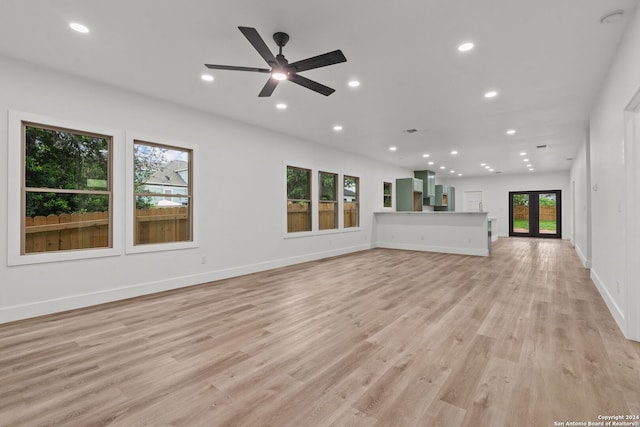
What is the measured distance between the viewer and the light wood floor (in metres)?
1.70

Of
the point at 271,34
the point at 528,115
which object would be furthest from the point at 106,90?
the point at 528,115

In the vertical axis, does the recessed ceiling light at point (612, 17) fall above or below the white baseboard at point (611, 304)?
above

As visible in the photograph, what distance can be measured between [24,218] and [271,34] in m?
3.30

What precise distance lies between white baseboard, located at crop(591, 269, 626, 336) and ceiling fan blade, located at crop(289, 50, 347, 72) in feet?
11.4

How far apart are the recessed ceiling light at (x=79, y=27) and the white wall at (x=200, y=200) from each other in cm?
114

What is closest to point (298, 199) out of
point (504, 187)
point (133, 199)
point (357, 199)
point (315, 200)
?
point (315, 200)

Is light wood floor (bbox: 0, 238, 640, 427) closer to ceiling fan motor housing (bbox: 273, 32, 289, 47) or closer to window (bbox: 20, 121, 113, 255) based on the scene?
window (bbox: 20, 121, 113, 255)

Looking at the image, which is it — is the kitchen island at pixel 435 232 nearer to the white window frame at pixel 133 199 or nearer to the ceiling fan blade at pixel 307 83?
the white window frame at pixel 133 199

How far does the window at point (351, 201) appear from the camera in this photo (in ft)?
27.1

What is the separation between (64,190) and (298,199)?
409cm

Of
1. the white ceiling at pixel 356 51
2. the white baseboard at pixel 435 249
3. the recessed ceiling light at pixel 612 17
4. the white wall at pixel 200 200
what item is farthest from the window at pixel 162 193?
the white baseboard at pixel 435 249

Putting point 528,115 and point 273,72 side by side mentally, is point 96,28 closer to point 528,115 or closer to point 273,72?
point 273,72

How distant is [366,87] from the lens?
3.94 meters

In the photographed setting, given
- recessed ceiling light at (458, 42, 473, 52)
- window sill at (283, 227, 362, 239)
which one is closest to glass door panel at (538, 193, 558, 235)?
window sill at (283, 227, 362, 239)
